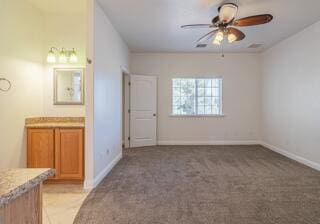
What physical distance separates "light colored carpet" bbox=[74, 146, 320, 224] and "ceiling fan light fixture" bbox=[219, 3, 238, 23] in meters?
2.55

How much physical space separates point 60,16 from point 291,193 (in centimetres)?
472

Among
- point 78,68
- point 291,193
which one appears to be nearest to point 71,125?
point 78,68

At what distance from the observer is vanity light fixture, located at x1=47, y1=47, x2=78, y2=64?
404 cm

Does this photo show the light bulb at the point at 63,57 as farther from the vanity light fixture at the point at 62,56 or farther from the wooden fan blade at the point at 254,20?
the wooden fan blade at the point at 254,20

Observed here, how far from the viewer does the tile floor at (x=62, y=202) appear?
8.38ft

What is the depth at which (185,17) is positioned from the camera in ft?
13.8

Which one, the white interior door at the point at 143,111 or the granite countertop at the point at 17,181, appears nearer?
the granite countertop at the point at 17,181

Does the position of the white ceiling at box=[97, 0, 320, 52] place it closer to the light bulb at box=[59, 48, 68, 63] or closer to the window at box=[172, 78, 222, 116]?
the light bulb at box=[59, 48, 68, 63]

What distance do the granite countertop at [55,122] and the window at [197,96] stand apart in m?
3.67

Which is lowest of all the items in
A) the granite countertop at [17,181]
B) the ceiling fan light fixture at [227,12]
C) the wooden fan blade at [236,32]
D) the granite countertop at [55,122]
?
the granite countertop at [17,181]

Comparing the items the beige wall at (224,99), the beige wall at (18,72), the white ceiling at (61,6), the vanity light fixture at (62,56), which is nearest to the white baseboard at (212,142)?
the beige wall at (224,99)

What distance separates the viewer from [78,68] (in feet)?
13.9

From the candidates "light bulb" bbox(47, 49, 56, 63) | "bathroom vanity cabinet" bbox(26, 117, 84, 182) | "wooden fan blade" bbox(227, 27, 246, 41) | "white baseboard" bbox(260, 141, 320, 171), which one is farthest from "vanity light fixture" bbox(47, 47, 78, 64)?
"white baseboard" bbox(260, 141, 320, 171)

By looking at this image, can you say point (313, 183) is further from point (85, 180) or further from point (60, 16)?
point (60, 16)
